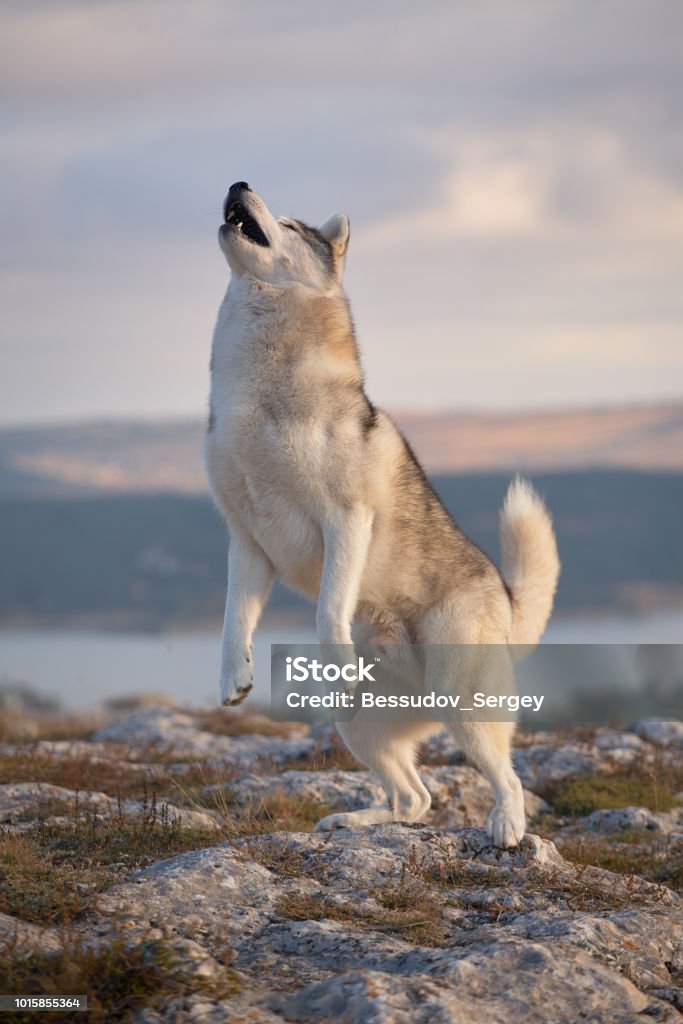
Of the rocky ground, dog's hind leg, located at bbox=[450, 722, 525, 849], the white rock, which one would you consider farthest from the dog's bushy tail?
the white rock

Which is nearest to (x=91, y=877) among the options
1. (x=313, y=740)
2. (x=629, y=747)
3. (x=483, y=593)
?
(x=483, y=593)

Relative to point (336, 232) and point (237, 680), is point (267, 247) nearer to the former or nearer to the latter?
point (336, 232)

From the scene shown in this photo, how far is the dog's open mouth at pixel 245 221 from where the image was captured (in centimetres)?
569

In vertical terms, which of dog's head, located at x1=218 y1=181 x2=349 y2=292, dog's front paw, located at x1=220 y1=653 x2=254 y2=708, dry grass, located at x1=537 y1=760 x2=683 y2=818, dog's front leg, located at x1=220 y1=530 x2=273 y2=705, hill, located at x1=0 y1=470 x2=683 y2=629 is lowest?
dry grass, located at x1=537 y1=760 x2=683 y2=818

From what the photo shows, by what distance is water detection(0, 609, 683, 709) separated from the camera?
505 inches

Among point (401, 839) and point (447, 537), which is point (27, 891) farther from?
point (447, 537)

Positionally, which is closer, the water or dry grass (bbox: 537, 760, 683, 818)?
dry grass (bbox: 537, 760, 683, 818)

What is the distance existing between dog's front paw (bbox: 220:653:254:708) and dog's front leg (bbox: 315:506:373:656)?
403 mm

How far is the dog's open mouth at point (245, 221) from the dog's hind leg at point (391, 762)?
8.23 feet

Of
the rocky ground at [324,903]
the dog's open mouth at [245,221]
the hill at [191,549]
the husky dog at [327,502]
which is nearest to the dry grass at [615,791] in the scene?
the rocky ground at [324,903]

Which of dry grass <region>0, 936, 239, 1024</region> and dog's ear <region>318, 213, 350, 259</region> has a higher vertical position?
dog's ear <region>318, 213, 350, 259</region>

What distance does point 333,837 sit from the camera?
17.4 ft

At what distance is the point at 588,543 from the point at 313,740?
71.6 m

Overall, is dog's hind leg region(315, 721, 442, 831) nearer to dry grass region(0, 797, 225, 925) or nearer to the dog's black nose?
dry grass region(0, 797, 225, 925)
